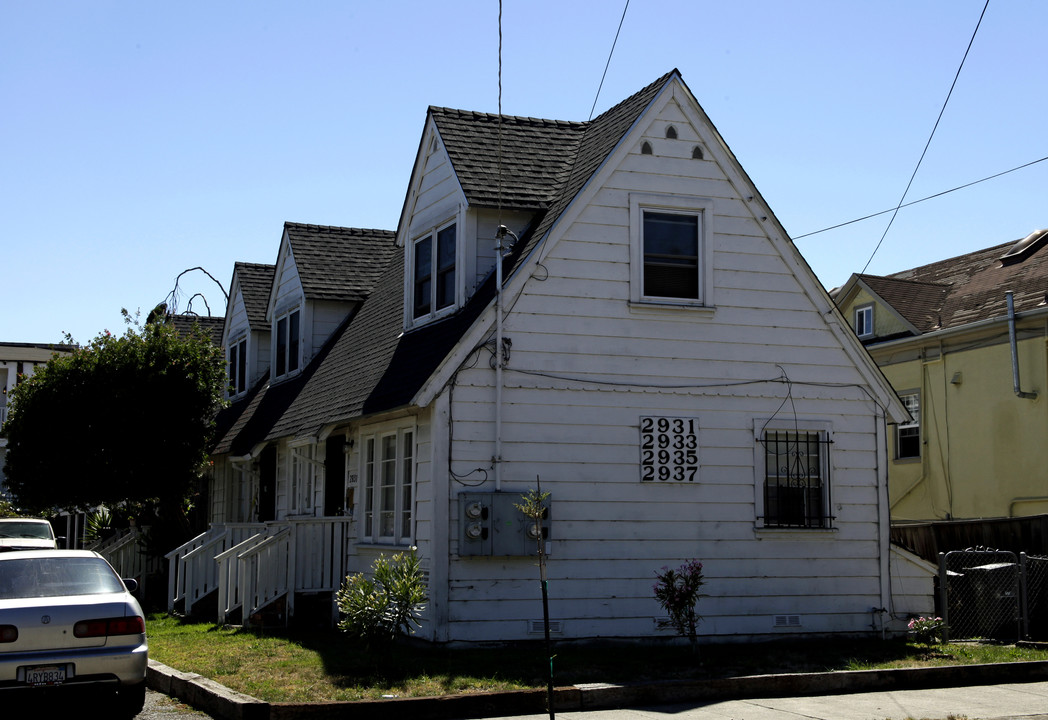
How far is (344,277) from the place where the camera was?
72.6 feet

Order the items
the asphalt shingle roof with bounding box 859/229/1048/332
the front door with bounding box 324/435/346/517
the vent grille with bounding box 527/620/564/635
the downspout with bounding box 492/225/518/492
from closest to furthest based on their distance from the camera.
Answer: the vent grille with bounding box 527/620/564/635, the downspout with bounding box 492/225/518/492, the front door with bounding box 324/435/346/517, the asphalt shingle roof with bounding box 859/229/1048/332

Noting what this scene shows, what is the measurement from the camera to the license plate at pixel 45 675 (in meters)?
8.94

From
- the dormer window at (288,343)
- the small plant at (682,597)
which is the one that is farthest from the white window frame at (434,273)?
the dormer window at (288,343)

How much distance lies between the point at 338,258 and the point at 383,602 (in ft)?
41.2

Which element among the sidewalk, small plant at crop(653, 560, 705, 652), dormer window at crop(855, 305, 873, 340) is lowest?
the sidewalk

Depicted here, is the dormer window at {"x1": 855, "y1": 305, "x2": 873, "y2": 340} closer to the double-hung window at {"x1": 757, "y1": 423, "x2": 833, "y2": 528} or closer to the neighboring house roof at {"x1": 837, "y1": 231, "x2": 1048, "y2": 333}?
the neighboring house roof at {"x1": 837, "y1": 231, "x2": 1048, "y2": 333}

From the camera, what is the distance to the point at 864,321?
2853 cm

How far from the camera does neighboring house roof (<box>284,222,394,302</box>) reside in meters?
21.7

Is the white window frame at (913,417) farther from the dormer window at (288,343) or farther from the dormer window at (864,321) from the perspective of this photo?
the dormer window at (288,343)

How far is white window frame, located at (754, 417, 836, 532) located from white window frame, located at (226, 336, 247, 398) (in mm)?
14116

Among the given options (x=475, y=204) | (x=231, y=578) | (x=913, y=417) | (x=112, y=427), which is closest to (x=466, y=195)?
(x=475, y=204)

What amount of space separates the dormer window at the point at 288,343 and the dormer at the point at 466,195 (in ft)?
18.6

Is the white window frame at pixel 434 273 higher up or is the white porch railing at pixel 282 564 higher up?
the white window frame at pixel 434 273

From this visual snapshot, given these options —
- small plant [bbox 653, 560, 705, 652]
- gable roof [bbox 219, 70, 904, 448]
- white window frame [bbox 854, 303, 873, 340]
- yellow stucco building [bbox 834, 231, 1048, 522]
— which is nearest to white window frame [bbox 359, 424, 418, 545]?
gable roof [bbox 219, 70, 904, 448]
